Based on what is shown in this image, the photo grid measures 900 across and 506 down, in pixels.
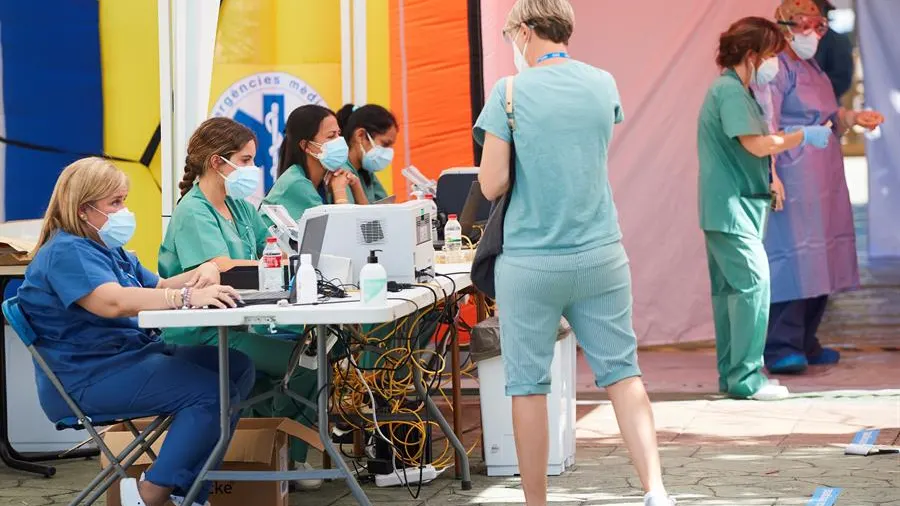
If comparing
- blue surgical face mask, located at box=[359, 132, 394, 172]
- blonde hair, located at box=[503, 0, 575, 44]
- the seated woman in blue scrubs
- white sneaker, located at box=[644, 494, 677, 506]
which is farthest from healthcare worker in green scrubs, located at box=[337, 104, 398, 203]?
white sneaker, located at box=[644, 494, 677, 506]

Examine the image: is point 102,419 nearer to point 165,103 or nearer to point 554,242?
point 554,242

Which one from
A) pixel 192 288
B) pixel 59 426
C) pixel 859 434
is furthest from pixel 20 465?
pixel 859 434

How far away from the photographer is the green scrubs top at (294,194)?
5.84 m

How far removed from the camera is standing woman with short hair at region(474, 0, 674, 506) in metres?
4.10

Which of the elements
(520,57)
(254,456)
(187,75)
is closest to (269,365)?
(254,456)

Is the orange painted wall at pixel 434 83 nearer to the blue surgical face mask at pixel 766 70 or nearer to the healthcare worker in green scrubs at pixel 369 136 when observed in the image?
the healthcare worker in green scrubs at pixel 369 136

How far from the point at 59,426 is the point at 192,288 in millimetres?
655

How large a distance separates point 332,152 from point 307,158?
12cm

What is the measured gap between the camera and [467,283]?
17.3ft

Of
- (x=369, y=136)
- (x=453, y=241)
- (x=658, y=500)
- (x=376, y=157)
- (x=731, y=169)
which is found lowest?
(x=658, y=500)

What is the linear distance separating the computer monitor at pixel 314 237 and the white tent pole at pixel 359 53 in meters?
2.49

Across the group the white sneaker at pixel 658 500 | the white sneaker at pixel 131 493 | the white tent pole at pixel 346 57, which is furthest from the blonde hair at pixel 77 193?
the white tent pole at pixel 346 57

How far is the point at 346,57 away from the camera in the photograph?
7160 millimetres

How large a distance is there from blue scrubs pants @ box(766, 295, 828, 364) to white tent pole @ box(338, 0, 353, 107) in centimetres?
253
